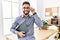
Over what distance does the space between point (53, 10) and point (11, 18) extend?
2.62 metres

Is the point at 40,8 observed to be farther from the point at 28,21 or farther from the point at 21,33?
the point at 21,33

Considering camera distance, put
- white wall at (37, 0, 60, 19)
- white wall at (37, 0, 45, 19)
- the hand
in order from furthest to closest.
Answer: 1. white wall at (37, 0, 60, 19)
2. white wall at (37, 0, 45, 19)
3. the hand

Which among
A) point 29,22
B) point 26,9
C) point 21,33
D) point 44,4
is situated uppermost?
→ point 44,4

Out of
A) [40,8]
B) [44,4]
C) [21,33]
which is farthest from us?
[44,4]

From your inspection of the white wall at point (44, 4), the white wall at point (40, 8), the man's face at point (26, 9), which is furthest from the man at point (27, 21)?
the white wall at point (44, 4)

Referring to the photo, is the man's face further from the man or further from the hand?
the hand

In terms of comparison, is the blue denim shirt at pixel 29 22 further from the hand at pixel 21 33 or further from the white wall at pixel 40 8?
the white wall at pixel 40 8

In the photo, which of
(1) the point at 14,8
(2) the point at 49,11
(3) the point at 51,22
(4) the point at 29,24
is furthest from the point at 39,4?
(4) the point at 29,24

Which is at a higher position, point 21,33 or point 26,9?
point 26,9

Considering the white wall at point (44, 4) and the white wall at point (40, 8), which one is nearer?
the white wall at point (40, 8)

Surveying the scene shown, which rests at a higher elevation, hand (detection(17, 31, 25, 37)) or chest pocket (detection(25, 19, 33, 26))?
chest pocket (detection(25, 19, 33, 26))

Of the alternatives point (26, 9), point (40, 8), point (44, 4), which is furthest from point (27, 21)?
point (44, 4)

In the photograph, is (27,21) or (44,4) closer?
(27,21)

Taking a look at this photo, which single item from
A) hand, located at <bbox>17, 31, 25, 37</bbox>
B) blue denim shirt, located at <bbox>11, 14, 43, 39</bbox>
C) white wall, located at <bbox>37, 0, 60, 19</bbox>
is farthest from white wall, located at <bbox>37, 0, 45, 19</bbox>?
hand, located at <bbox>17, 31, 25, 37</bbox>
